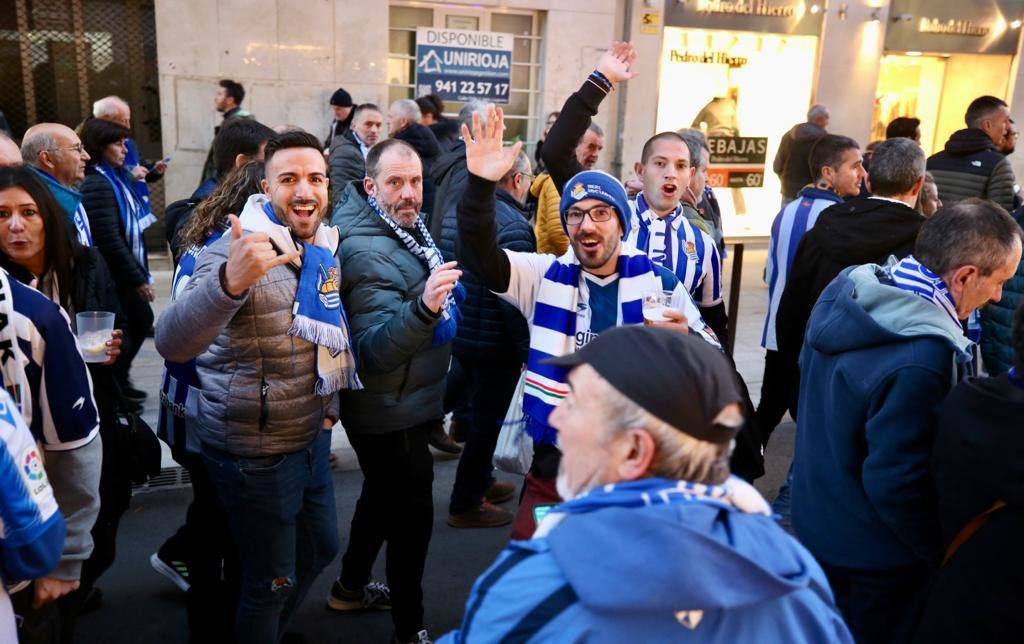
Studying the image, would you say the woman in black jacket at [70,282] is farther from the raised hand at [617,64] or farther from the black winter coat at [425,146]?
the black winter coat at [425,146]

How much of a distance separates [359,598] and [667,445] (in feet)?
9.39

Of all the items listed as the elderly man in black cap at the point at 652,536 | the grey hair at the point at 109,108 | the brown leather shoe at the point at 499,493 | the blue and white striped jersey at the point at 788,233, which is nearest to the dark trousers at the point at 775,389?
the blue and white striped jersey at the point at 788,233

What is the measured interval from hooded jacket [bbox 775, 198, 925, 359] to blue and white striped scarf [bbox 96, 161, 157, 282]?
408cm

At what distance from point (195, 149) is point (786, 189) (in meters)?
6.49

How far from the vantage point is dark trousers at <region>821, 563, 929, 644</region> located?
2.81 meters

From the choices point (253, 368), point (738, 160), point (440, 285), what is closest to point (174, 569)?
point (253, 368)

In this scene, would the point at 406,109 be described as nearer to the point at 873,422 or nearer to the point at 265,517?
the point at 265,517

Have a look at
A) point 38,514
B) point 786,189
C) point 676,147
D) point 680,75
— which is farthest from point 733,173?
point 38,514

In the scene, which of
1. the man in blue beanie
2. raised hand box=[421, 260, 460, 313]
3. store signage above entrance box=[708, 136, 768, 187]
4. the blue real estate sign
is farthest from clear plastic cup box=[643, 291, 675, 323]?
store signage above entrance box=[708, 136, 768, 187]

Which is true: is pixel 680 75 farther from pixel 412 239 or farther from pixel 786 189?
pixel 412 239

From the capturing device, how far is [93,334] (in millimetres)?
3256

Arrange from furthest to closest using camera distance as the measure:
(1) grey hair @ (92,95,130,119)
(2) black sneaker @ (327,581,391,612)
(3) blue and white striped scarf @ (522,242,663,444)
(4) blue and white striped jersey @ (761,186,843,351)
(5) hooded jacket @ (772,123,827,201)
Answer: (5) hooded jacket @ (772,123,827,201), (1) grey hair @ (92,95,130,119), (4) blue and white striped jersey @ (761,186,843,351), (2) black sneaker @ (327,581,391,612), (3) blue and white striped scarf @ (522,242,663,444)

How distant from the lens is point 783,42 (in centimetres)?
1310

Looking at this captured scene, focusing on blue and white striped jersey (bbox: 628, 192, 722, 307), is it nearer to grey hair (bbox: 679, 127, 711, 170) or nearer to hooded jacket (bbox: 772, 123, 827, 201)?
grey hair (bbox: 679, 127, 711, 170)
